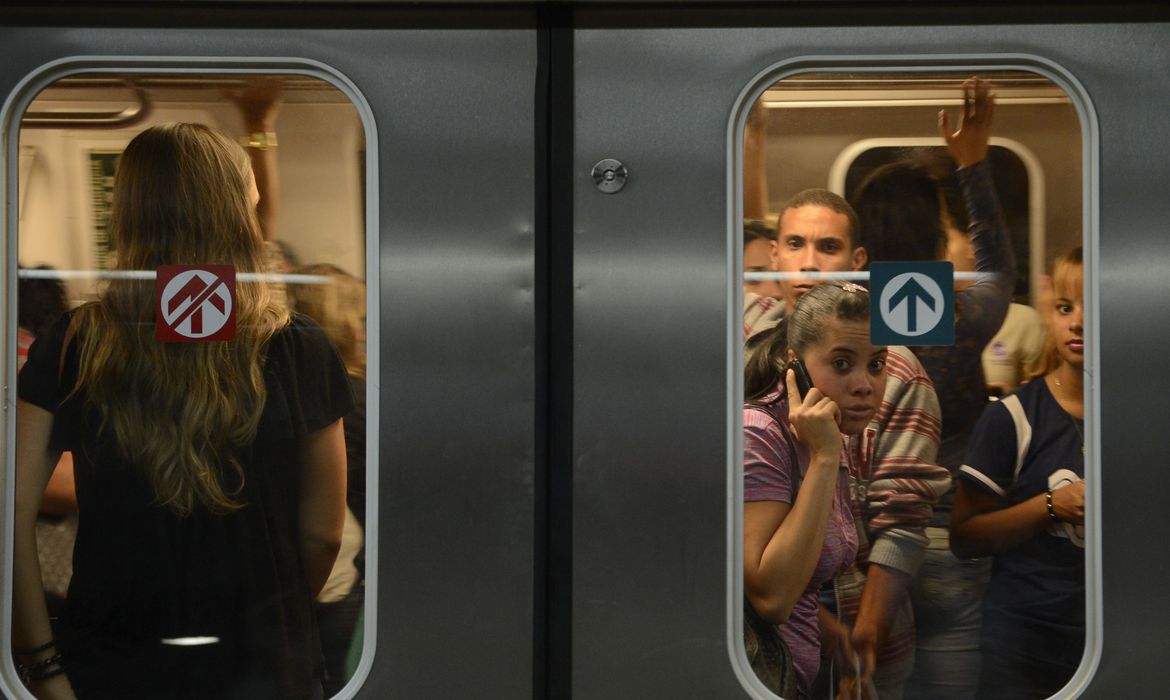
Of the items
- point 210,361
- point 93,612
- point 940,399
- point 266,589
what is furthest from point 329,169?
point 940,399

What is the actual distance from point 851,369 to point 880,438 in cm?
15

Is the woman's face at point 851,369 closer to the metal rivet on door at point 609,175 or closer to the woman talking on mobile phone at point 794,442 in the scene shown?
the woman talking on mobile phone at point 794,442

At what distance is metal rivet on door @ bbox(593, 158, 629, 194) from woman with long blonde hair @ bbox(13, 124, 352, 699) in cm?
64

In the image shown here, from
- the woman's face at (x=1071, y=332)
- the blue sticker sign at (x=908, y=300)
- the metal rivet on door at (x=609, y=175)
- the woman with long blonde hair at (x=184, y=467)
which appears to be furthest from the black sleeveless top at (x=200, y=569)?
the woman's face at (x=1071, y=332)

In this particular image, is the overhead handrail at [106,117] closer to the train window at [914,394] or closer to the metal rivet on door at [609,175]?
the metal rivet on door at [609,175]

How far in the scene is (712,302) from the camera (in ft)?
7.55

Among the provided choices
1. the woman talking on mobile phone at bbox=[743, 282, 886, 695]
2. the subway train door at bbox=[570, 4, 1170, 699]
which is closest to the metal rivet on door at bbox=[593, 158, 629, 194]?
the subway train door at bbox=[570, 4, 1170, 699]

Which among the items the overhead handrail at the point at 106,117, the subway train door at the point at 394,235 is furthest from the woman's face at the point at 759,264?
the overhead handrail at the point at 106,117

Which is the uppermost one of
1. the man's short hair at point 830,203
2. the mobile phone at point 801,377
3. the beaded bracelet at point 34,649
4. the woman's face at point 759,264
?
the man's short hair at point 830,203

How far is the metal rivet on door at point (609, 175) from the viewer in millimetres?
2352

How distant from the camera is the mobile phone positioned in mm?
2314

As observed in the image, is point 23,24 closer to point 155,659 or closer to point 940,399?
point 155,659

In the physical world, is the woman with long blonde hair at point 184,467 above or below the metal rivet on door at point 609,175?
below

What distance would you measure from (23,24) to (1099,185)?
7.06 ft
